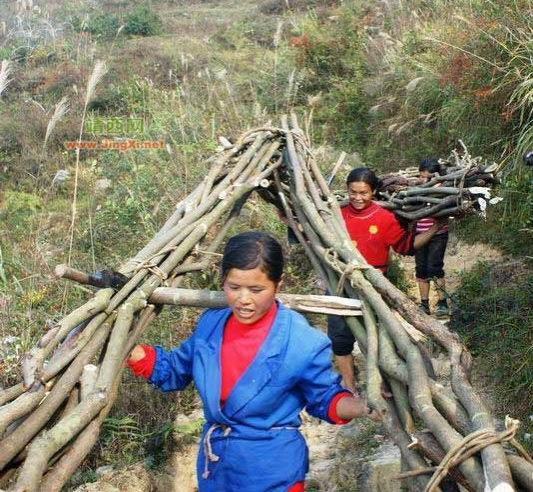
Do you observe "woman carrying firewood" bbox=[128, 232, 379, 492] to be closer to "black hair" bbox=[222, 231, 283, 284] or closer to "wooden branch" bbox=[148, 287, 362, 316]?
"black hair" bbox=[222, 231, 283, 284]

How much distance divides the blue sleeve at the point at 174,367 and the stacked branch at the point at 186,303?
117 mm

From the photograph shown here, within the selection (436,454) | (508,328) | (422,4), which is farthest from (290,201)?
(422,4)

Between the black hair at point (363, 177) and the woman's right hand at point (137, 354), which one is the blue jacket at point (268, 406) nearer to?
the woman's right hand at point (137, 354)

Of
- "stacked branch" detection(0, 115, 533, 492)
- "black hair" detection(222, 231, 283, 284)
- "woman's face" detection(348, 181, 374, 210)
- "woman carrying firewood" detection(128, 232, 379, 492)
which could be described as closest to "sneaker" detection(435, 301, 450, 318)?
"woman's face" detection(348, 181, 374, 210)

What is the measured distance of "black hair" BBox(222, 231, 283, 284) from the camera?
1838 mm

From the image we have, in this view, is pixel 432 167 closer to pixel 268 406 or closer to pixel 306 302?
pixel 306 302

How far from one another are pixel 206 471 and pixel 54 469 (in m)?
0.47

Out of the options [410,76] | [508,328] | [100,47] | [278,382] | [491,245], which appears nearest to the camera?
[278,382]

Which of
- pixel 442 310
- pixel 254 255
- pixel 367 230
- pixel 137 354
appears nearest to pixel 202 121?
pixel 442 310

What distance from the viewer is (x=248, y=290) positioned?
6.07 feet

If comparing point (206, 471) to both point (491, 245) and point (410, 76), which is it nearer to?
point (491, 245)

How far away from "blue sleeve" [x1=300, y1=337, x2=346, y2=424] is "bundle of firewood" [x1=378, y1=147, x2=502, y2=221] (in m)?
1.76

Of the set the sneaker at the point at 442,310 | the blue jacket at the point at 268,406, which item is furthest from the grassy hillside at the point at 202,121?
the blue jacket at the point at 268,406

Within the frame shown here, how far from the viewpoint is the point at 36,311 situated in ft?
12.6
